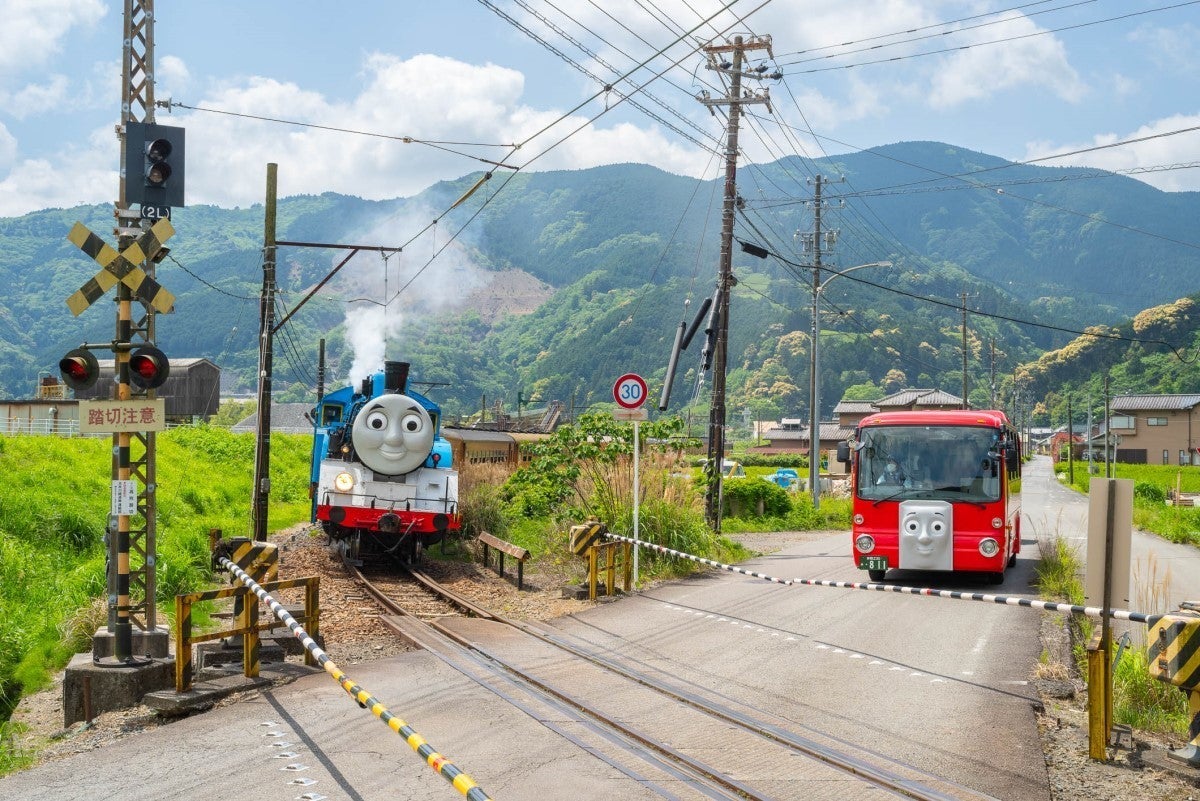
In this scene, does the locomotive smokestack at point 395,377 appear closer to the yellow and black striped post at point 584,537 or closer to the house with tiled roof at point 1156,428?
the yellow and black striped post at point 584,537

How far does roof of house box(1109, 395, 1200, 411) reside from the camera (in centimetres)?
8257

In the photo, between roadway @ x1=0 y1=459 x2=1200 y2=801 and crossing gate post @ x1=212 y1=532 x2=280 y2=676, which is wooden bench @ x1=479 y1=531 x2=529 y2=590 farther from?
crossing gate post @ x1=212 y1=532 x2=280 y2=676

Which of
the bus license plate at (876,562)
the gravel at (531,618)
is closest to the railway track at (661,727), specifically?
the gravel at (531,618)

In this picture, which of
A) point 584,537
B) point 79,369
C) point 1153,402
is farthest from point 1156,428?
point 79,369

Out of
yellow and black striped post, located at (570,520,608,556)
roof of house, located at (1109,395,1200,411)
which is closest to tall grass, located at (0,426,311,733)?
yellow and black striped post, located at (570,520,608,556)

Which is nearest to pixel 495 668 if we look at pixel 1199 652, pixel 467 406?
pixel 1199 652

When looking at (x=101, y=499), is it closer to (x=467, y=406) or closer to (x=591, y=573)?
(x=591, y=573)

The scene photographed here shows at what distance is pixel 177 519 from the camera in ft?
76.7

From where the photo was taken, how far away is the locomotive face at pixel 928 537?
1531 cm

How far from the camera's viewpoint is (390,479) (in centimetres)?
1905

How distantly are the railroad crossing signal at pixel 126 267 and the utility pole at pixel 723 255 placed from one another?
547 inches

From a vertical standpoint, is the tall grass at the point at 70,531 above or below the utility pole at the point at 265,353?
below

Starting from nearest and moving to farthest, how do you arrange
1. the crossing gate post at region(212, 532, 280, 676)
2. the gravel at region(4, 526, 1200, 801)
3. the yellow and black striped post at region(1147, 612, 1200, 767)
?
the gravel at region(4, 526, 1200, 801)
the yellow and black striped post at region(1147, 612, 1200, 767)
the crossing gate post at region(212, 532, 280, 676)

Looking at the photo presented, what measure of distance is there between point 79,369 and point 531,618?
6079 mm
